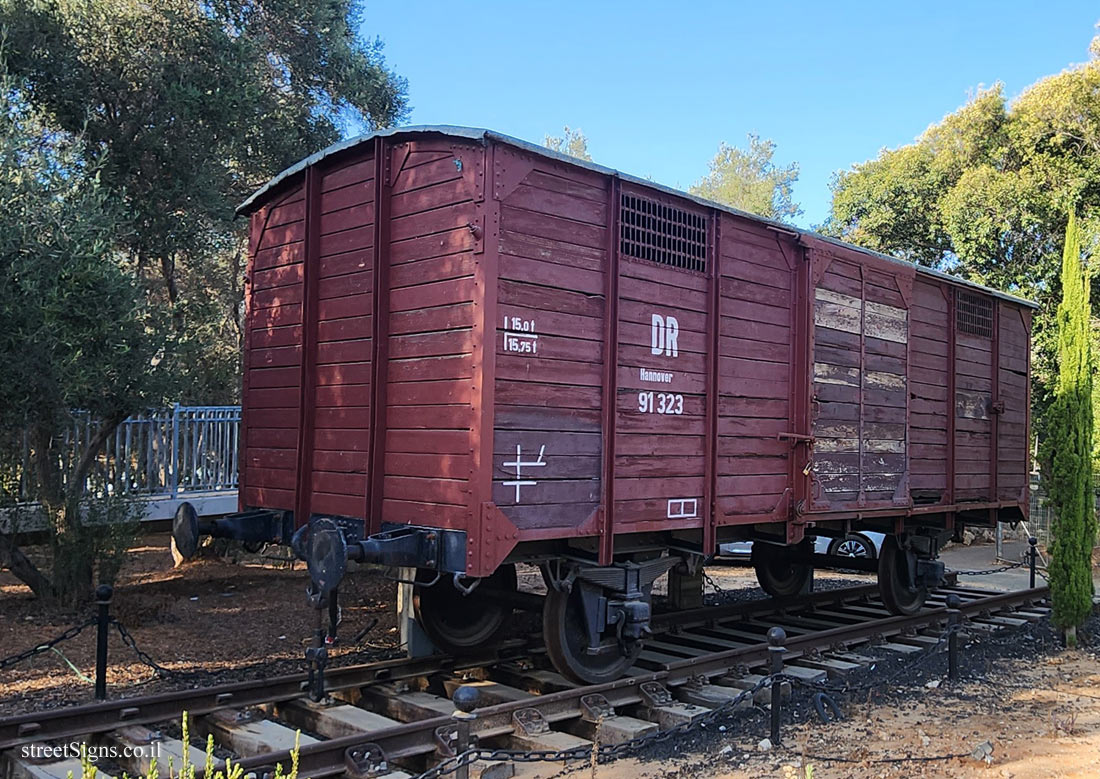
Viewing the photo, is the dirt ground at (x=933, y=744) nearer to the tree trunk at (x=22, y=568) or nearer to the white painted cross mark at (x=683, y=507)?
the white painted cross mark at (x=683, y=507)

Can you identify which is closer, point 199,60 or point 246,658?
point 246,658

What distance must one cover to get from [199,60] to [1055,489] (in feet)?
Result: 34.8

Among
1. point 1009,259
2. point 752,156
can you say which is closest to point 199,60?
point 1009,259

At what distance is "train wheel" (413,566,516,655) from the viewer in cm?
→ 697

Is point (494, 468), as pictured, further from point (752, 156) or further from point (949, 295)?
point (752, 156)

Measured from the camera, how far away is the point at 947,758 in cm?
504

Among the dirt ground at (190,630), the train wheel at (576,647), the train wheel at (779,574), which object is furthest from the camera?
the train wheel at (779,574)

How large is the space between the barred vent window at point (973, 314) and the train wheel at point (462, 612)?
584 cm

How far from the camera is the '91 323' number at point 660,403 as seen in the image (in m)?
6.29

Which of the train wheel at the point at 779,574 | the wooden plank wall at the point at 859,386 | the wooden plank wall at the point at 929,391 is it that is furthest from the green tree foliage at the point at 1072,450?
the train wheel at the point at 779,574

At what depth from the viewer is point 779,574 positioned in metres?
10.7

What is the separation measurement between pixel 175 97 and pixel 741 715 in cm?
Answer: 895

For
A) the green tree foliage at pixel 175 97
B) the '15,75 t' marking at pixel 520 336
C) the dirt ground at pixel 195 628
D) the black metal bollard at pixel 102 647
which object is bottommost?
the dirt ground at pixel 195 628

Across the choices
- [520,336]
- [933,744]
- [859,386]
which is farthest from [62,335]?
[933,744]
